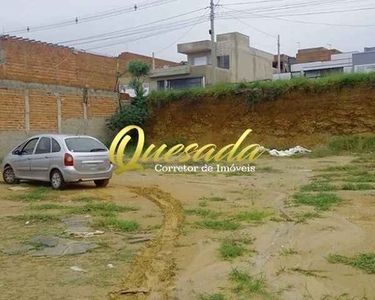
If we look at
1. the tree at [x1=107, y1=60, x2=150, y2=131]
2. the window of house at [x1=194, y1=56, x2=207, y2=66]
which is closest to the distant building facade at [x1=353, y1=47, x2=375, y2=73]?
the window of house at [x1=194, y1=56, x2=207, y2=66]

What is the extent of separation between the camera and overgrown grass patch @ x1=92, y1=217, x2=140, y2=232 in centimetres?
732

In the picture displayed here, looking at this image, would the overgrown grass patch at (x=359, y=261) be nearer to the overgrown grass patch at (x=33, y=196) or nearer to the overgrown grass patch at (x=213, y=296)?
the overgrown grass patch at (x=213, y=296)

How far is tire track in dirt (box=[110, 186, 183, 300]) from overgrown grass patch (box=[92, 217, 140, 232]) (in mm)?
479

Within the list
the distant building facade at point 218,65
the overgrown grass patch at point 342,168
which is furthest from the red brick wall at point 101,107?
the distant building facade at point 218,65

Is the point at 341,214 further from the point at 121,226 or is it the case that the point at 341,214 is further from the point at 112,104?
the point at 112,104

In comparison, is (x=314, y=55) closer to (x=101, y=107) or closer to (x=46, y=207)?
(x=101, y=107)

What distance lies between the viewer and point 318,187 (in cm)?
1166

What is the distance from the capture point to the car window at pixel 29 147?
12930 millimetres

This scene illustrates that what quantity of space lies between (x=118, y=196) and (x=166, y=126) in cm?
1658

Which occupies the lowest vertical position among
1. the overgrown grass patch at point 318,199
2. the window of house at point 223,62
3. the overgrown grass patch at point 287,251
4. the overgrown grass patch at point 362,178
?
the overgrown grass patch at point 287,251

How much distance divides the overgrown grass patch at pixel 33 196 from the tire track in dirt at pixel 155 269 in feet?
13.4

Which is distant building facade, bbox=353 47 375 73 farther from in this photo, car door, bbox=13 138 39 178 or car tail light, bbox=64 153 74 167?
car tail light, bbox=64 153 74 167

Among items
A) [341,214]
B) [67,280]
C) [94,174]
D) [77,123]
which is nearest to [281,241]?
[341,214]

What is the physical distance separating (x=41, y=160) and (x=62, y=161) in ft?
3.25
